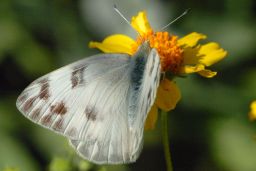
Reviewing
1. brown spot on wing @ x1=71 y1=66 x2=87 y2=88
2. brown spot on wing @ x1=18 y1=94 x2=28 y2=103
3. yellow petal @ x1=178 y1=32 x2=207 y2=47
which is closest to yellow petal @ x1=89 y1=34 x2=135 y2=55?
yellow petal @ x1=178 y1=32 x2=207 y2=47

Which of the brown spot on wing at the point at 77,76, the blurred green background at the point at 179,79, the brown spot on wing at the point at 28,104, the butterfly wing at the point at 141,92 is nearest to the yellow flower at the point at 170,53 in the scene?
the butterfly wing at the point at 141,92

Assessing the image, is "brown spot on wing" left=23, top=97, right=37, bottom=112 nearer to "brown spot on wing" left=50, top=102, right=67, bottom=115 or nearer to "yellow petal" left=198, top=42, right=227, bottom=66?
"brown spot on wing" left=50, top=102, right=67, bottom=115

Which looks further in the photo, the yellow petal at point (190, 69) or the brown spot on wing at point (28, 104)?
the yellow petal at point (190, 69)

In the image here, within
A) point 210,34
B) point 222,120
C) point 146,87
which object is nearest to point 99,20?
point 210,34

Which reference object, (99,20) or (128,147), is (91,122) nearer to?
(128,147)

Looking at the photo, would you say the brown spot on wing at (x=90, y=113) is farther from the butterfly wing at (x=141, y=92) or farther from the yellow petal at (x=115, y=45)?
the yellow petal at (x=115, y=45)

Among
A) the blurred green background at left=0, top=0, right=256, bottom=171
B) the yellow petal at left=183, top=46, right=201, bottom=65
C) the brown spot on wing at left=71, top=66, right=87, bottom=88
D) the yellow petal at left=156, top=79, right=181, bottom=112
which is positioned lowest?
the blurred green background at left=0, top=0, right=256, bottom=171

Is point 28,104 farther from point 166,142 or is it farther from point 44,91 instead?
point 166,142
